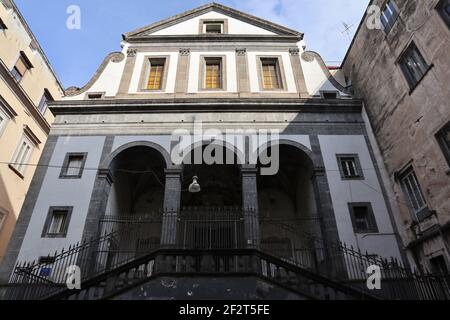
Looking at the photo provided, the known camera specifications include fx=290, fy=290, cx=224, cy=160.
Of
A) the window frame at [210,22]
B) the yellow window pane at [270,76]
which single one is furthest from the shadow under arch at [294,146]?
the window frame at [210,22]

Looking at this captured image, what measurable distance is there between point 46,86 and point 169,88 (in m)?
9.92

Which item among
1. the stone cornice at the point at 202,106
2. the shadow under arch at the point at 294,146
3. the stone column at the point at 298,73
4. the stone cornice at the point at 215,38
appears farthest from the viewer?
the stone cornice at the point at 215,38

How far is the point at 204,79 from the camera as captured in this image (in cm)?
1442

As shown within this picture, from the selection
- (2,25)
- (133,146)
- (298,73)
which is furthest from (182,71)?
(2,25)

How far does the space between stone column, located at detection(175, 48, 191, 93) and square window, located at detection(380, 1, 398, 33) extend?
8730 mm

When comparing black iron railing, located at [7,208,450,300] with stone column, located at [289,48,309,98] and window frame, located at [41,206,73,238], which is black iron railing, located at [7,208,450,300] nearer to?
window frame, located at [41,206,73,238]

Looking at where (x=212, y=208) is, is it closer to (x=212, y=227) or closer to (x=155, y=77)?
(x=212, y=227)

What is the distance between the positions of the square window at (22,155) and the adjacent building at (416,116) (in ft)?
57.0

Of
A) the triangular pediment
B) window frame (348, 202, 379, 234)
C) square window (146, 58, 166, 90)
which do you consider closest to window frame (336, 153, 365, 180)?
window frame (348, 202, 379, 234)

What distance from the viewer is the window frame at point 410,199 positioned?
923 cm

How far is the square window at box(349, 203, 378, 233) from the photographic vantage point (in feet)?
33.1

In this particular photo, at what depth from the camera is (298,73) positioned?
14211 mm

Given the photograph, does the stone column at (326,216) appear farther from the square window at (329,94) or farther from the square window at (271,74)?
the square window at (271,74)

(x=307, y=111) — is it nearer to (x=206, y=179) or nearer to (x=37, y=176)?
(x=206, y=179)
